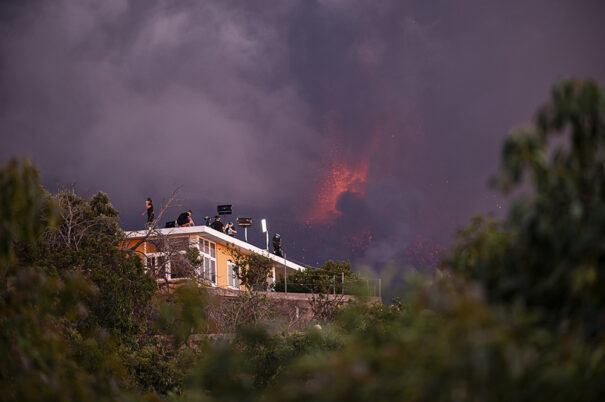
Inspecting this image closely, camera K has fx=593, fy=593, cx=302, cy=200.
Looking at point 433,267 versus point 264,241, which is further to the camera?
point 264,241

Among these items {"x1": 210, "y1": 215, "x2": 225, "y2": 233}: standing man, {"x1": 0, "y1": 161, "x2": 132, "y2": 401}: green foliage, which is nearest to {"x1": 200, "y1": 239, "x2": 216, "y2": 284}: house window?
{"x1": 210, "y1": 215, "x2": 225, "y2": 233}: standing man

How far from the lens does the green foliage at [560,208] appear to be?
10.00 feet

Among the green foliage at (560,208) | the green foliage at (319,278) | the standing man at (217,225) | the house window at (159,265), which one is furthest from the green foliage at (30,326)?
the standing man at (217,225)

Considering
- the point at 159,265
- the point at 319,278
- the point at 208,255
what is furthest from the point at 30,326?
the point at 319,278

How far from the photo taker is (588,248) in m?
3.00

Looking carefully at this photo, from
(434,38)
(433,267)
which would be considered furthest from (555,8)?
(433,267)

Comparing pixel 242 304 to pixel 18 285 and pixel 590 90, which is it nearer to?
pixel 18 285

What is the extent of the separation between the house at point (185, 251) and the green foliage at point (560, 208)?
15747mm

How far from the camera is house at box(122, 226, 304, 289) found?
18.7 metres

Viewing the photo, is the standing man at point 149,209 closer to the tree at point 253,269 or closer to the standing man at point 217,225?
the tree at point 253,269

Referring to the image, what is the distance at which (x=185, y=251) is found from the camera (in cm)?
2373

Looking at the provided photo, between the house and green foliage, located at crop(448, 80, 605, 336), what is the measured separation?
51.7 feet

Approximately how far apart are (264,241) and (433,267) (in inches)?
1087

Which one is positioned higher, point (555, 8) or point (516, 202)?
point (555, 8)
